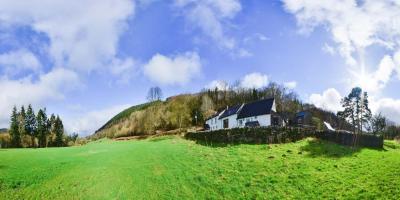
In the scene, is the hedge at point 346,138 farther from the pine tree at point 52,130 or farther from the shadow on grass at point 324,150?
the pine tree at point 52,130

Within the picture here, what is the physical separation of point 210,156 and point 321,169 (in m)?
10.5

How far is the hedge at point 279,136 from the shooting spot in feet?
134

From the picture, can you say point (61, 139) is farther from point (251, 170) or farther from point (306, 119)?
point (251, 170)

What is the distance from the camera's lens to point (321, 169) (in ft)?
88.4

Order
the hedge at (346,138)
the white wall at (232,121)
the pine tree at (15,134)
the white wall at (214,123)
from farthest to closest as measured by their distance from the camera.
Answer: the pine tree at (15,134)
the white wall at (214,123)
the white wall at (232,121)
the hedge at (346,138)

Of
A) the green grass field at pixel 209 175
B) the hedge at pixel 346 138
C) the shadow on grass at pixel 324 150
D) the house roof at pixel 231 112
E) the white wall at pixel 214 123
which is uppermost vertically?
the house roof at pixel 231 112

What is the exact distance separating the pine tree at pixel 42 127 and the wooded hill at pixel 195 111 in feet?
50.9

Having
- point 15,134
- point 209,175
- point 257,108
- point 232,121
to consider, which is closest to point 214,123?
point 232,121

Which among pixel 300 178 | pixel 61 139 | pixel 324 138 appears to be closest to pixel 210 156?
pixel 300 178

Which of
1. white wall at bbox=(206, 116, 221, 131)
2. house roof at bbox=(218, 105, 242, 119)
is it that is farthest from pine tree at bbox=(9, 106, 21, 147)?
house roof at bbox=(218, 105, 242, 119)

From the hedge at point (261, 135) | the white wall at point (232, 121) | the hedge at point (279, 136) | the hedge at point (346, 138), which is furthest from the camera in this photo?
the white wall at point (232, 121)

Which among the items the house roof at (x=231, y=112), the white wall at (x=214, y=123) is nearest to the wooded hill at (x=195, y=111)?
the white wall at (x=214, y=123)

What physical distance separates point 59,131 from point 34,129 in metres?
6.19

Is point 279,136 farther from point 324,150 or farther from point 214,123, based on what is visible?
point 214,123
